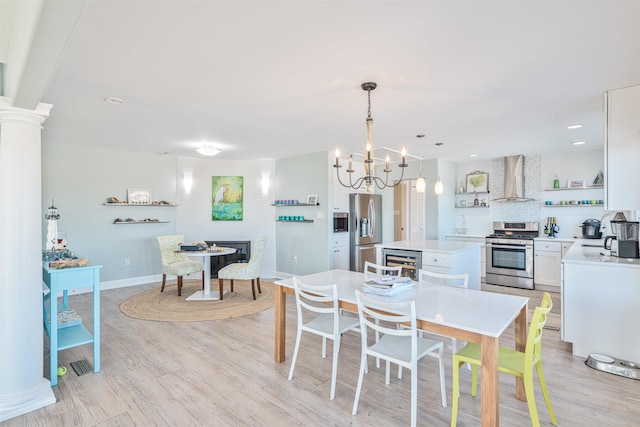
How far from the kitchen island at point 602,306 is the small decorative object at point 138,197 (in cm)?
621

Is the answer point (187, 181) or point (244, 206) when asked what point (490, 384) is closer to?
point (244, 206)

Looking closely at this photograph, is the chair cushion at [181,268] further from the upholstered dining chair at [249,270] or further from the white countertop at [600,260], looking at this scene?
the white countertop at [600,260]

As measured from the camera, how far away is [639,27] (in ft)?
6.44

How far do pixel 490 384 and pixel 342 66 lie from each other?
223cm

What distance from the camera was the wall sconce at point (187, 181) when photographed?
6566 mm

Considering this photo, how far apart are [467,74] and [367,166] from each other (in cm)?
104

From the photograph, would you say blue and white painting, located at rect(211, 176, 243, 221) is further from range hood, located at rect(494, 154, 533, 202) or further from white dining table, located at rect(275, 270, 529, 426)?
range hood, located at rect(494, 154, 533, 202)

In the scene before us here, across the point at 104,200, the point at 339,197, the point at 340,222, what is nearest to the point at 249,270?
the point at 340,222

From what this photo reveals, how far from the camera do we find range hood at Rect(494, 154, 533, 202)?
627 centimetres

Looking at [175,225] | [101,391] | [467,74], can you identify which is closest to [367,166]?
[467,74]

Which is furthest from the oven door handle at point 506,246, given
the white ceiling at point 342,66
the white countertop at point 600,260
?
the white countertop at point 600,260

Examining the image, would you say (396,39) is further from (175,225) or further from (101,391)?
(175,225)

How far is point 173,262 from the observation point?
215 inches

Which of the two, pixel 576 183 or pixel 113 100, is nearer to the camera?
pixel 113 100
